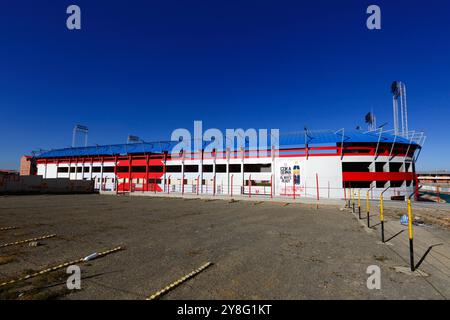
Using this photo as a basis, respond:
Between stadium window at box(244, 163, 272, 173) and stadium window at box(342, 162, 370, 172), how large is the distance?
994 centimetres

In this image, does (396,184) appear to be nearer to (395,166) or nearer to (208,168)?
(395,166)

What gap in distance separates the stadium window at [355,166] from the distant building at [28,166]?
7546 centimetres

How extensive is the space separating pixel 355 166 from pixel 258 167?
43.0 ft

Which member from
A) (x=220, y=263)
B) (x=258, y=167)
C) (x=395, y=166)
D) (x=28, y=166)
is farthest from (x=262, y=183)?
(x=28, y=166)

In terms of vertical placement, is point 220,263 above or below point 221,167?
below

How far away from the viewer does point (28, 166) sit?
64.6 metres

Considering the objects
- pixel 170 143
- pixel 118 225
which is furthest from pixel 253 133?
pixel 118 225

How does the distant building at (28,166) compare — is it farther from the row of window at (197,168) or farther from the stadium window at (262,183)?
the stadium window at (262,183)

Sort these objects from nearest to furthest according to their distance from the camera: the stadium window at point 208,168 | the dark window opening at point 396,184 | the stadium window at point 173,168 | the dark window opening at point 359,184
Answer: the dark window opening at point 359,184 → the dark window opening at point 396,184 → the stadium window at point 208,168 → the stadium window at point 173,168

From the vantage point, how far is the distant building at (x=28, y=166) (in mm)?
63950

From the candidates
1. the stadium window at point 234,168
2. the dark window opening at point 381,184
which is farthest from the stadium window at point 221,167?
the dark window opening at point 381,184

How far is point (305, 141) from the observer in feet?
108

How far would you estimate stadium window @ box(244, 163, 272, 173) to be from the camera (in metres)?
34.8

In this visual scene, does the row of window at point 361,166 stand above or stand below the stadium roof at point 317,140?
below
